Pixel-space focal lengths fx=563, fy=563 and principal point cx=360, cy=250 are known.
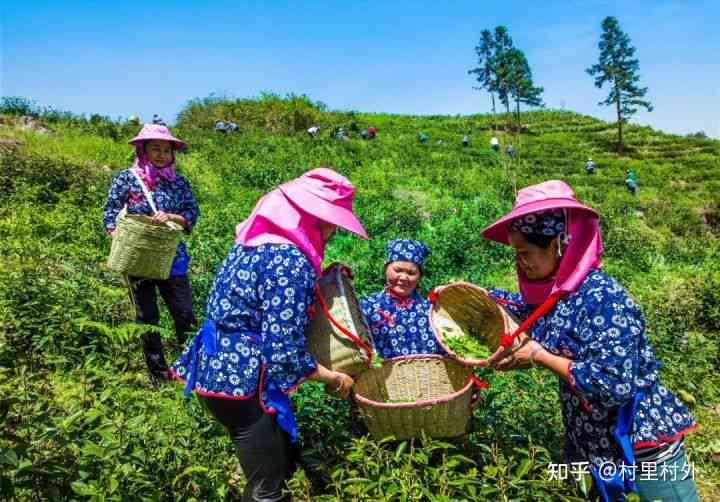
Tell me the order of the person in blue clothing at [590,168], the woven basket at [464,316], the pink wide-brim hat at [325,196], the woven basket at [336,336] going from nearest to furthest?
the pink wide-brim hat at [325,196], the woven basket at [336,336], the woven basket at [464,316], the person in blue clothing at [590,168]

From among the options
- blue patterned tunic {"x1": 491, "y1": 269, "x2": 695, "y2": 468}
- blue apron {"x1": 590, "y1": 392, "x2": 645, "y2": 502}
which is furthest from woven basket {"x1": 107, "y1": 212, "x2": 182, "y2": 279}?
blue apron {"x1": 590, "y1": 392, "x2": 645, "y2": 502}

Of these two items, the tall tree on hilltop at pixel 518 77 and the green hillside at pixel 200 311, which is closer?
the green hillside at pixel 200 311

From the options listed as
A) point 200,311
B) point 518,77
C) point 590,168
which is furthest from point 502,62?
point 200,311

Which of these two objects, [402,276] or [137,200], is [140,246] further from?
[402,276]

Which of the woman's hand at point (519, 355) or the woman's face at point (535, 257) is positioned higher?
the woman's face at point (535, 257)

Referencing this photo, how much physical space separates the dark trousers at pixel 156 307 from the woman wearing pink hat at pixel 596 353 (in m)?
2.31

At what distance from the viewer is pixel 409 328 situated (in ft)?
10.3

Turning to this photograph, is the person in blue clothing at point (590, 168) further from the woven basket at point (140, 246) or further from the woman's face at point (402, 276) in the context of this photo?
the woven basket at point (140, 246)

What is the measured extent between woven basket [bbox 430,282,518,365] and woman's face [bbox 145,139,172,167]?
204 centimetres

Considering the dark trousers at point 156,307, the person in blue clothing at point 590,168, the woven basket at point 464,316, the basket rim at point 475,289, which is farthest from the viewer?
the person in blue clothing at point 590,168

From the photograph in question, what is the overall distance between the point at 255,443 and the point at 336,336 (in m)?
0.45

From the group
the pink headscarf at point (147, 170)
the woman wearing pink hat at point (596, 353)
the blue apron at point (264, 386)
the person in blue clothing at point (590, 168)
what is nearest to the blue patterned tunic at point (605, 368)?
the woman wearing pink hat at point (596, 353)

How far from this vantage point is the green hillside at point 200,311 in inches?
68.4

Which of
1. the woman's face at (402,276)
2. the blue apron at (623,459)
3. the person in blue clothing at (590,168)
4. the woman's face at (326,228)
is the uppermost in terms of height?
the person in blue clothing at (590,168)
